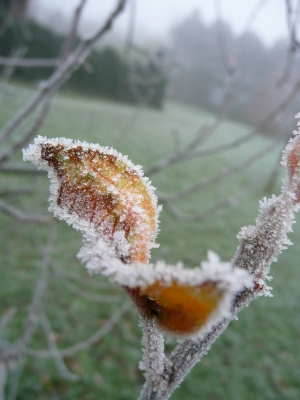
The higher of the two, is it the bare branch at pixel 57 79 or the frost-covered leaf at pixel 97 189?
the bare branch at pixel 57 79

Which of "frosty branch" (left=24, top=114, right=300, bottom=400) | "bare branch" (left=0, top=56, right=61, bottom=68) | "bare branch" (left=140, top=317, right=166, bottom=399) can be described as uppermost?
"bare branch" (left=0, top=56, right=61, bottom=68)

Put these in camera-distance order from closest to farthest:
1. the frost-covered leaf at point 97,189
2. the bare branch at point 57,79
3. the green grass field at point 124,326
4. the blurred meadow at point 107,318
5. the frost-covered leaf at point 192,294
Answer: the frost-covered leaf at point 192,294 < the frost-covered leaf at point 97,189 < the bare branch at point 57,79 < the blurred meadow at point 107,318 < the green grass field at point 124,326

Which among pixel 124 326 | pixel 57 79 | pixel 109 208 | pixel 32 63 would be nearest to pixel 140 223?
pixel 109 208

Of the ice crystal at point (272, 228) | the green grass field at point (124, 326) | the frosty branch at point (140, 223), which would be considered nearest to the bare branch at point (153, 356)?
the frosty branch at point (140, 223)

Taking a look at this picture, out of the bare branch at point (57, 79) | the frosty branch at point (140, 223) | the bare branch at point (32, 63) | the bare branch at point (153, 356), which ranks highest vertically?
the bare branch at point (32, 63)

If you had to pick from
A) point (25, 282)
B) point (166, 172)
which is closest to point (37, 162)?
point (25, 282)

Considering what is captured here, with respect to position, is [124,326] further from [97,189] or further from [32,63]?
[97,189]

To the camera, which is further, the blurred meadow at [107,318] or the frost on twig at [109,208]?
the blurred meadow at [107,318]

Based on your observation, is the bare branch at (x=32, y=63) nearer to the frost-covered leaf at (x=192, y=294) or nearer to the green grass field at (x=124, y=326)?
the green grass field at (x=124, y=326)

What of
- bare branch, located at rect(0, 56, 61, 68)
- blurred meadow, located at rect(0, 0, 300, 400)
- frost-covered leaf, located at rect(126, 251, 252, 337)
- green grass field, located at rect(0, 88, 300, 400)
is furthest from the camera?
green grass field, located at rect(0, 88, 300, 400)

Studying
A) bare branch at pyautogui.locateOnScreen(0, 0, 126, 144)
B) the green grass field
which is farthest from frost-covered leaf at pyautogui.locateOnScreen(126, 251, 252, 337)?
the green grass field

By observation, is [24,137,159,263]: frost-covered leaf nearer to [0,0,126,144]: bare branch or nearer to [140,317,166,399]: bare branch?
[140,317,166,399]: bare branch

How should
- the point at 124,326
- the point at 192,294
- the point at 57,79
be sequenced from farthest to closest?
the point at 124,326 → the point at 57,79 → the point at 192,294
